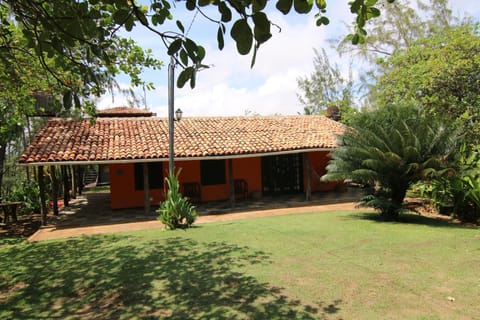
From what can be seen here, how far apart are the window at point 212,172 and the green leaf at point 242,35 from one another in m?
13.7

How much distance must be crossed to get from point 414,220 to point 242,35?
983 cm

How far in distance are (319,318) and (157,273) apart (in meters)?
2.87

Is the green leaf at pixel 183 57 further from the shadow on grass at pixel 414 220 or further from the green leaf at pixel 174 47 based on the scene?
the shadow on grass at pixel 414 220

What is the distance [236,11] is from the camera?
195 centimetres

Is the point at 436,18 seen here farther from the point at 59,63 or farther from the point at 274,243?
the point at 59,63

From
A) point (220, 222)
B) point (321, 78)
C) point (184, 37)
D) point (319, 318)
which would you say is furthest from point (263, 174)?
point (321, 78)

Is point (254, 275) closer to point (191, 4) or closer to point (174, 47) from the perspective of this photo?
point (174, 47)

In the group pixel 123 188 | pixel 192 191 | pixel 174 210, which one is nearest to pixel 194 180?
pixel 192 191

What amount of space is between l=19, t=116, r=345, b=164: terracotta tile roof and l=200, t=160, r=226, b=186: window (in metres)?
1.30

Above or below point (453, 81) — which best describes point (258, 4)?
below

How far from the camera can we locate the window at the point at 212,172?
50.6ft

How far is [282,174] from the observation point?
1700 cm

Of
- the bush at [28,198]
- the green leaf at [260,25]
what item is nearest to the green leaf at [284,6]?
the green leaf at [260,25]

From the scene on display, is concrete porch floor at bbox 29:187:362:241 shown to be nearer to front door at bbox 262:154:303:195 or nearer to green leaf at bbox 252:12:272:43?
→ front door at bbox 262:154:303:195
